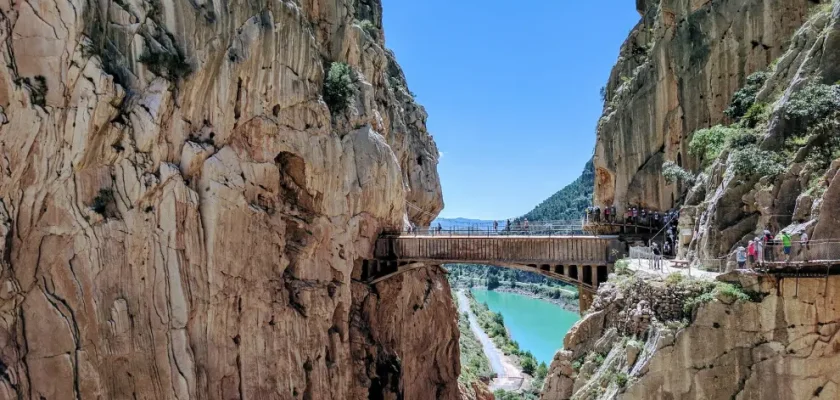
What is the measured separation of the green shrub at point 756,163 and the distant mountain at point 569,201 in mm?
117554

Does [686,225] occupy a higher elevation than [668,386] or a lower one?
higher

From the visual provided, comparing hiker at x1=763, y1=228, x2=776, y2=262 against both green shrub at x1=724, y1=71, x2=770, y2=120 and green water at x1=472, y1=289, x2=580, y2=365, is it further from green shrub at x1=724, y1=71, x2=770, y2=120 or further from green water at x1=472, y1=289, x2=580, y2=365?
green water at x1=472, y1=289, x2=580, y2=365

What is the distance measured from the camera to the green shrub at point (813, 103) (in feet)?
43.0

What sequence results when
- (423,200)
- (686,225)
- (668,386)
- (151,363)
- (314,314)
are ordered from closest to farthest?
(668,386) < (686,225) < (151,363) < (314,314) < (423,200)

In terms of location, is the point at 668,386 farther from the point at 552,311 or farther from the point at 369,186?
the point at 552,311

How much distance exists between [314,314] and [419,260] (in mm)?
5545

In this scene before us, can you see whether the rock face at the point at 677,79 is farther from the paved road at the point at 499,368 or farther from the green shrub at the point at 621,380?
the paved road at the point at 499,368

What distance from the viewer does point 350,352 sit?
90.0 feet

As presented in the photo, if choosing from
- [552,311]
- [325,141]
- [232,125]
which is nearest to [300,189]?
[325,141]

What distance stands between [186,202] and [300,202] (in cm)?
574

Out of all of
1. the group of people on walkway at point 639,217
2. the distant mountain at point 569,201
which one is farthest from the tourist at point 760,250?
the distant mountain at point 569,201

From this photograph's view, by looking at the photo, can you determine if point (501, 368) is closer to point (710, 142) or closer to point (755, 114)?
point (710, 142)

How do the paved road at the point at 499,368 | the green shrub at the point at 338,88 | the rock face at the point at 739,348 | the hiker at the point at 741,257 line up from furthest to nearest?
the paved road at the point at 499,368, the green shrub at the point at 338,88, the hiker at the point at 741,257, the rock face at the point at 739,348

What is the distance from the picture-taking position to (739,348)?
12125mm
